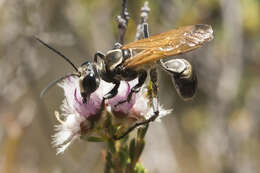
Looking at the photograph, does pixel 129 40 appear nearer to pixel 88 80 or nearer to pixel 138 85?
pixel 138 85

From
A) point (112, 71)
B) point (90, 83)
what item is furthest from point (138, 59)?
point (90, 83)

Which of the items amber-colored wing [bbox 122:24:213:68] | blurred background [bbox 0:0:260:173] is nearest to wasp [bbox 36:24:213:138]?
amber-colored wing [bbox 122:24:213:68]

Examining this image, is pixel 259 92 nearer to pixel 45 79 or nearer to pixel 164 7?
pixel 164 7

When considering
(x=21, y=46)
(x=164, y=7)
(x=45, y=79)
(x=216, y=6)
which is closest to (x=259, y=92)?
(x=216, y=6)

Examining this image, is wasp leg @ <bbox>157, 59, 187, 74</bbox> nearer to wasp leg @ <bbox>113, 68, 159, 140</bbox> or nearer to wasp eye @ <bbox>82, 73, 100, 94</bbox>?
wasp leg @ <bbox>113, 68, 159, 140</bbox>

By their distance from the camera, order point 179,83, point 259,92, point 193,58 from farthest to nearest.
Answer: point 259,92 → point 193,58 → point 179,83
